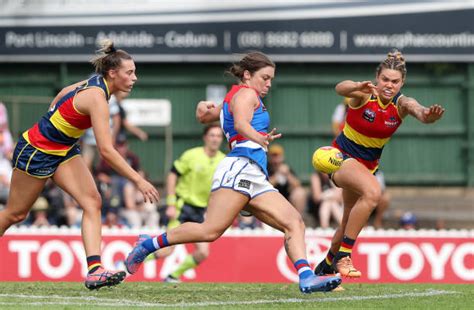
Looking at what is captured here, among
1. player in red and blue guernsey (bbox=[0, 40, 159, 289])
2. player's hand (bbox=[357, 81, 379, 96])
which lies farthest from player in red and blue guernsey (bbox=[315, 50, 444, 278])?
player in red and blue guernsey (bbox=[0, 40, 159, 289])

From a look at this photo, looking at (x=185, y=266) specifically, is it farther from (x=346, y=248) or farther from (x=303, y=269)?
(x=303, y=269)

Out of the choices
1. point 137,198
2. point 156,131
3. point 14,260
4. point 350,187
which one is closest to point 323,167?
point 350,187

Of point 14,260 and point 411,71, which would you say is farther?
point 411,71

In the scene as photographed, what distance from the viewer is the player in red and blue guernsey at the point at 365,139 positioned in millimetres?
9953

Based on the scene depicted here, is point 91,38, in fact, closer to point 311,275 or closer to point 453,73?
point 453,73

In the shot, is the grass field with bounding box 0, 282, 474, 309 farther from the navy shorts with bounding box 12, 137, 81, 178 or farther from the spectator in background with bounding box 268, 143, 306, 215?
the spectator in background with bounding box 268, 143, 306, 215

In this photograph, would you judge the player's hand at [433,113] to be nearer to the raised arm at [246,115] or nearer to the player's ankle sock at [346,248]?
the player's ankle sock at [346,248]

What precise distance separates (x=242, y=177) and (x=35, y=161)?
5.53ft

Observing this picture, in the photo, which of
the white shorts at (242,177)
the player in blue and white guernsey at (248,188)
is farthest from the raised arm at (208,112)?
the white shorts at (242,177)

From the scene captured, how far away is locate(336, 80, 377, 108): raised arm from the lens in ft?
31.3

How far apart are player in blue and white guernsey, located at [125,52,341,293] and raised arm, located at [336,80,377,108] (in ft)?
2.44

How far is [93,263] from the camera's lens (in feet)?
30.5

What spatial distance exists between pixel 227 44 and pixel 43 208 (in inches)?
209

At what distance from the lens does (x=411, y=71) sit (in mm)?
20781
